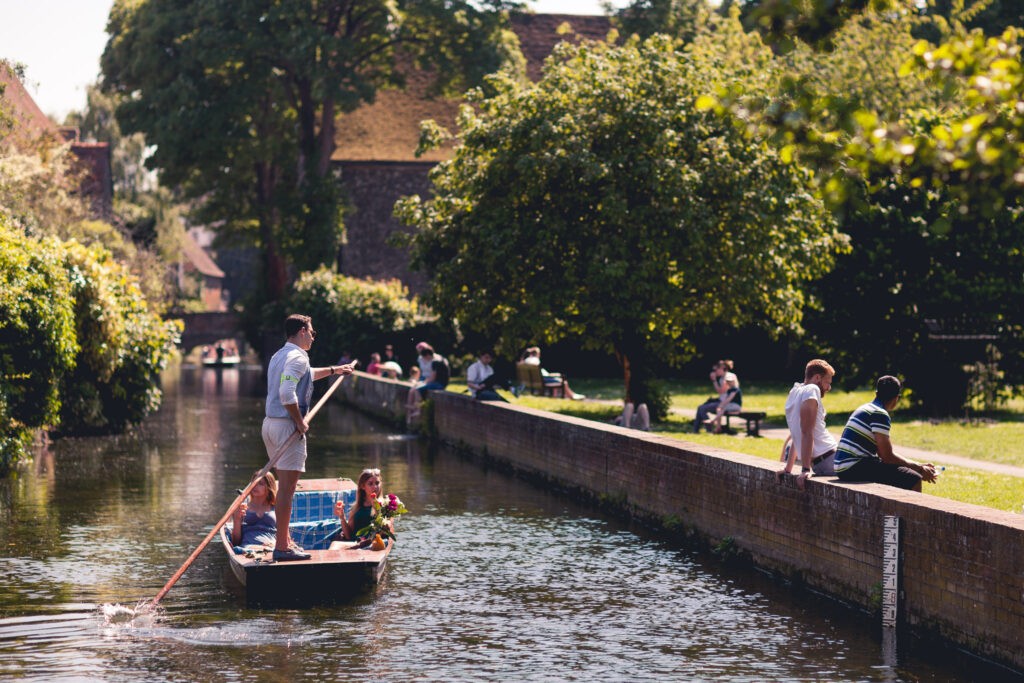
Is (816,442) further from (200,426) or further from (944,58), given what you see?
(200,426)

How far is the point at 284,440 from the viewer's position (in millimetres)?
11742

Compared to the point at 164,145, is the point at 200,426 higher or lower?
lower

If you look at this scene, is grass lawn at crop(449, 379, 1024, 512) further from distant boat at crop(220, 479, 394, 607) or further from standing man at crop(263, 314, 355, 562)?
standing man at crop(263, 314, 355, 562)

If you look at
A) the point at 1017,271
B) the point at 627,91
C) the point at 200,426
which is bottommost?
the point at 200,426

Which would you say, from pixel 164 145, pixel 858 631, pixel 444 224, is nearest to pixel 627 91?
pixel 444 224

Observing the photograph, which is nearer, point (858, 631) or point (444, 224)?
point (858, 631)

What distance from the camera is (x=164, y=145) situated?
174 ft

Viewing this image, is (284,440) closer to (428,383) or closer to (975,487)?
(975,487)

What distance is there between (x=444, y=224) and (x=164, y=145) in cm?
2899

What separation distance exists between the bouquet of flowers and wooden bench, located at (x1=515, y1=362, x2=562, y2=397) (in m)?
21.1

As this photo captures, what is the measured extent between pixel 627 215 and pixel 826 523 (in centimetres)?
1324

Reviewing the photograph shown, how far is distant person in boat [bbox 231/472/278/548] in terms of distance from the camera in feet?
42.8

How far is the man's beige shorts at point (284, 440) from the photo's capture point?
459 inches

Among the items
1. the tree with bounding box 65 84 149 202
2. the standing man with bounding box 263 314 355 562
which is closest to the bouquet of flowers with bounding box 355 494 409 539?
the standing man with bounding box 263 314 355 562
